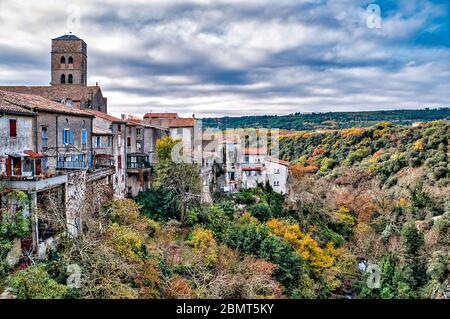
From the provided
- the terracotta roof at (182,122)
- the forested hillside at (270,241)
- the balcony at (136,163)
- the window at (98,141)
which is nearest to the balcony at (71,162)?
the window at (98,141)

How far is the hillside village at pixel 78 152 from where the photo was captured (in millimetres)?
16219

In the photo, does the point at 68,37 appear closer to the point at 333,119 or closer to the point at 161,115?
the point at 161,115

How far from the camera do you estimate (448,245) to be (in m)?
32.2

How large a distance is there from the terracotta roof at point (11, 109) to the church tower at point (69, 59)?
2743 cm

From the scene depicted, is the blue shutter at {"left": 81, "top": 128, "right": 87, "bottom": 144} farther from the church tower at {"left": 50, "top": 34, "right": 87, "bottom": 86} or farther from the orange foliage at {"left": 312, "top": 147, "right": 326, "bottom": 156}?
the orange foliage at {"left": 312, "top": 147, "right": 326, "bottom": 156}

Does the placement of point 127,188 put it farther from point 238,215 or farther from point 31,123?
point 31,123

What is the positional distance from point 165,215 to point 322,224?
16766 mm

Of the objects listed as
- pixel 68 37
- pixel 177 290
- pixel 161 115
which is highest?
pixel 68 37

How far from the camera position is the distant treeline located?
84500 mm

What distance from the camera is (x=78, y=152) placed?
23.4 m

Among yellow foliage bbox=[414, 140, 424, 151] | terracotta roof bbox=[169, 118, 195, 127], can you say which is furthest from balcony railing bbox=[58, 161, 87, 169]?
yellow foliage bbox=[414, 140, 424, 151]

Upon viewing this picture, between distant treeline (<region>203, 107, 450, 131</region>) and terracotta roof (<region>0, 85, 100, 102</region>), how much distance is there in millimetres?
45348

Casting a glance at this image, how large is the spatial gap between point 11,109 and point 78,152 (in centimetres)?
725

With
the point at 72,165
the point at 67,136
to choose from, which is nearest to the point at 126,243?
the point at 72,165
